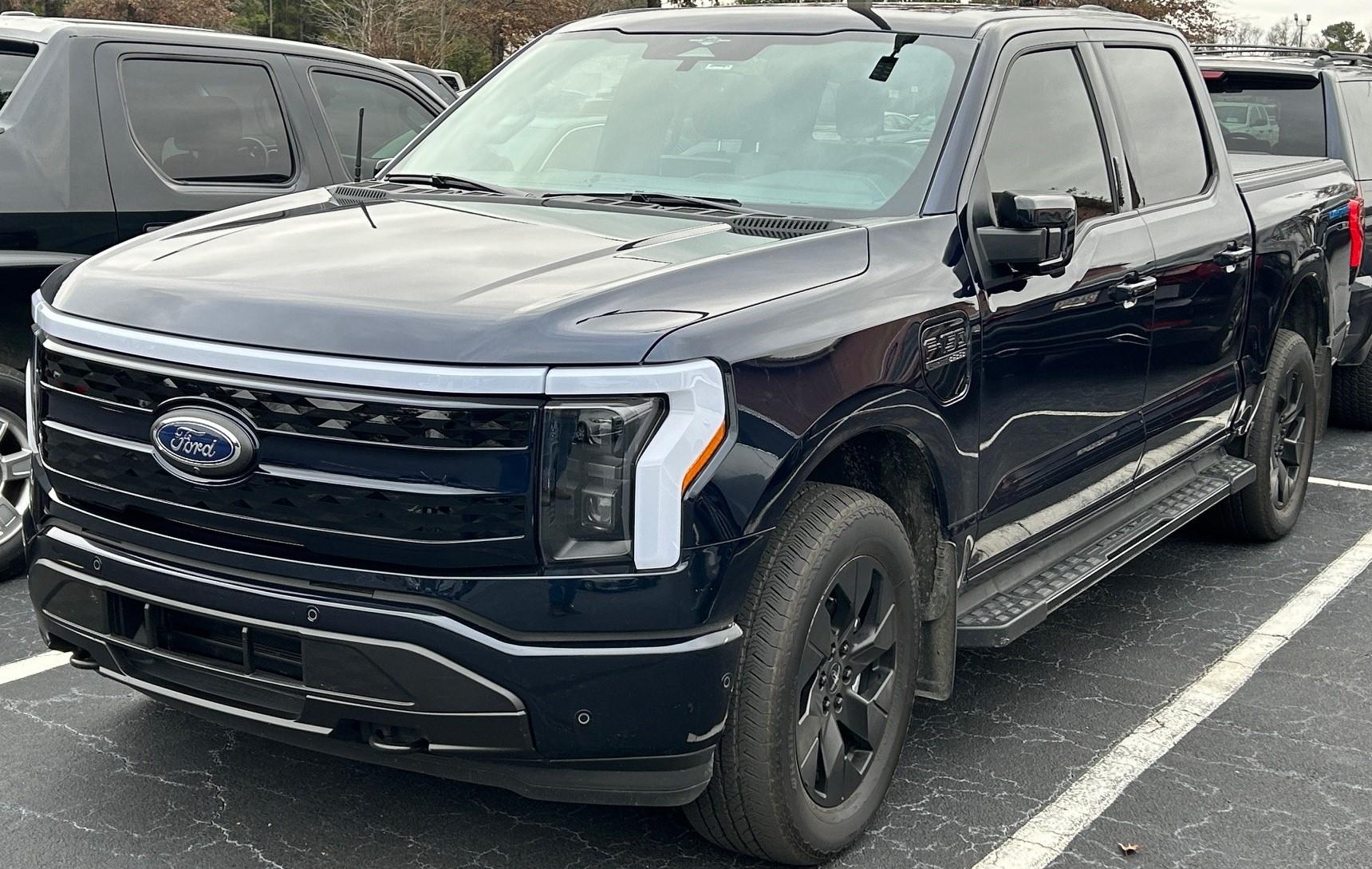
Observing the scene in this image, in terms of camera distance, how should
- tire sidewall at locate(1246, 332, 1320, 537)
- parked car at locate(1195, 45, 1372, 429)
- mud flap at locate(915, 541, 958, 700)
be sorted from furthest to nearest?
parked car at locate(1195, 45, 1372, 429) → tire sidewall at locate(1246, 332, 1320, 537) → mud flap at locate(915, 541, 958, 700)

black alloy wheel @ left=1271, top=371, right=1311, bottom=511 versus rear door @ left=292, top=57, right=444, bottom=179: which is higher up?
rear door @ left=292, top=57, right=444, bottom=179

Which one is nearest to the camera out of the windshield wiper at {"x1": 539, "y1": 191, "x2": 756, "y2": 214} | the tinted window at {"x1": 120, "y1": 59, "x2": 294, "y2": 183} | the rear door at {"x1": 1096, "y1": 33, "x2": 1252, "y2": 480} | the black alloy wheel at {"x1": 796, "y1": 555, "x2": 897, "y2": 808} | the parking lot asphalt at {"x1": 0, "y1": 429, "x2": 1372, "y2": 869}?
the black alloy wheel at {"x1": 796, "y1": 555, "x2": 897, "y2": 808}

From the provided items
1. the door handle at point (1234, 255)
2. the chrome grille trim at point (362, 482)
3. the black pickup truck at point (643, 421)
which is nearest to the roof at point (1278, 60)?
the door handle at point (1234, 255)

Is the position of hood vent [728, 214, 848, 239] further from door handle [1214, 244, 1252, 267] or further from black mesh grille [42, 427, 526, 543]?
door handle [1214, 244, 1252, 267]

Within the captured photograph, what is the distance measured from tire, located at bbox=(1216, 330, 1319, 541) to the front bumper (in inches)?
145

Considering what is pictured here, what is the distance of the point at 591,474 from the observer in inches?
110

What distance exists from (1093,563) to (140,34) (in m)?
3.98

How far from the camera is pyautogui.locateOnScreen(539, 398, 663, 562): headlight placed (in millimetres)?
2773

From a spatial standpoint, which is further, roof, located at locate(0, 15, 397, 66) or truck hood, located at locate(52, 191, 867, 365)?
roof, located at locate(0, 15, 397, 66)

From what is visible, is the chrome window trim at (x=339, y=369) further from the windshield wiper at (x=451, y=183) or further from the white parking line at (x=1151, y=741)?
the white parking line at (x=1151, y=741)

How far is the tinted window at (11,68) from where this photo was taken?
536cm

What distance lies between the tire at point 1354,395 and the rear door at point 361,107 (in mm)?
5377

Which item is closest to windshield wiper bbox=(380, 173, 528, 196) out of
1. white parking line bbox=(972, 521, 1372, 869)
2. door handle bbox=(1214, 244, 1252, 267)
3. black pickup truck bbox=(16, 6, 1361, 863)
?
black pickup truck bbox=(16, 6, 1361, 863)

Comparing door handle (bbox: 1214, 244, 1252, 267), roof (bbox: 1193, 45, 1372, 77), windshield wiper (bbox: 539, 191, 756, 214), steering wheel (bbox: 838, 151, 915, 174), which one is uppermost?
roof (bbox: 1193, 45, 1372, 77)
